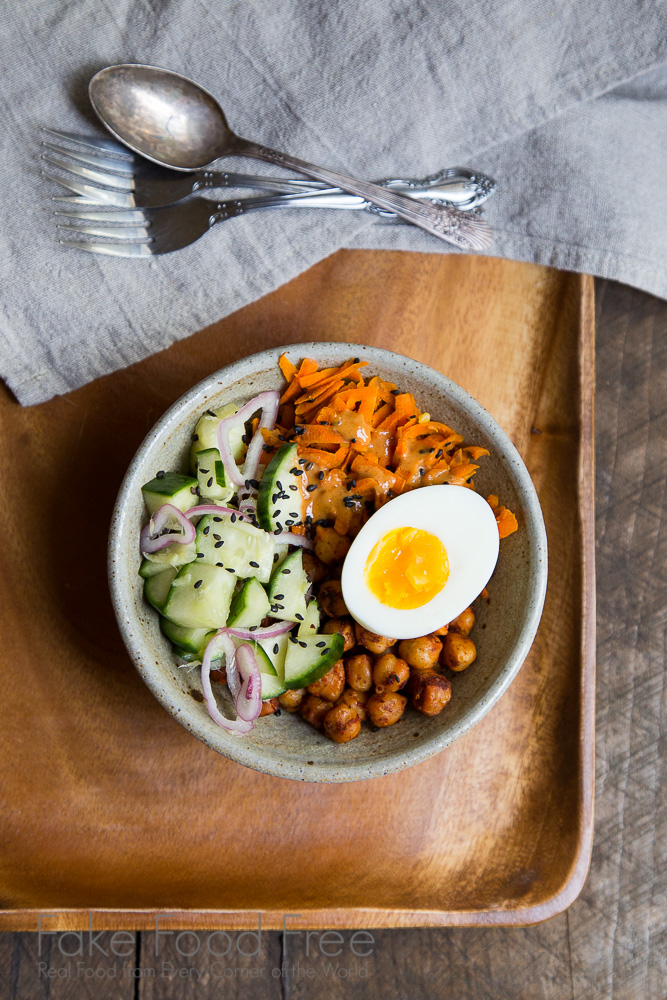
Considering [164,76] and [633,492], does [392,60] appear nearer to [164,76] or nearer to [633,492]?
[164,76]

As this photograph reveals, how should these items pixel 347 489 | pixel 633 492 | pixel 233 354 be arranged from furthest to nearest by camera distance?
1. pixel 633 492
2. pixel 233 354
3. pixel 347 489

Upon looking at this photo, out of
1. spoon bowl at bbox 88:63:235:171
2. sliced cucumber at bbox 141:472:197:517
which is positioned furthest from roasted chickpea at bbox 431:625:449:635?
spoon bowl at bbox 88:63:235:171

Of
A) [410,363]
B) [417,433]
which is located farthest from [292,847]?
[410,363]

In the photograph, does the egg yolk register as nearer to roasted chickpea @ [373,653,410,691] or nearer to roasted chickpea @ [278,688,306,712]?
roasted chickpea @ [373,653,410,691]

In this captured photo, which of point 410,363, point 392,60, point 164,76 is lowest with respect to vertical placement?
point 410,363

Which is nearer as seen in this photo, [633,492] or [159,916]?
[159,916]

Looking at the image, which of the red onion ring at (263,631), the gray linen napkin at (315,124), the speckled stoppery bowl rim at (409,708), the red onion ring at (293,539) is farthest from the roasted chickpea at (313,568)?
the gray linen napkin at (315,124)
